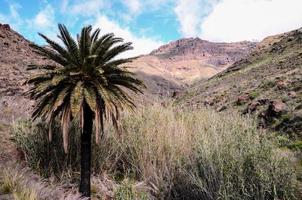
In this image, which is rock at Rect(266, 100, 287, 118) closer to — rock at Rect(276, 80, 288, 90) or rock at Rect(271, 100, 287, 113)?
rock at Rect(271, 100, 287, 113)

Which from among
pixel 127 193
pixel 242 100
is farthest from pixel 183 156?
pixel 242 100

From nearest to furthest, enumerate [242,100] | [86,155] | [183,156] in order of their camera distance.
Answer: [86,155]
[183,156]
[242,100]

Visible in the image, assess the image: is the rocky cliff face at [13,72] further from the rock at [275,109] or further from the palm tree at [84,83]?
the rock at [275,109]

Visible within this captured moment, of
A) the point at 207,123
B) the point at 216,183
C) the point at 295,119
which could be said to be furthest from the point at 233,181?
the point at 295,119

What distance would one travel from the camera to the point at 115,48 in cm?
1087

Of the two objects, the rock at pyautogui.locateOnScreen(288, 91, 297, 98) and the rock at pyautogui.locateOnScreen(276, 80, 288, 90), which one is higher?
the rock at pyautogui.locateOnScreen(276, 80, 288, 90)

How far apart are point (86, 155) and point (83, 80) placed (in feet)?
6.34

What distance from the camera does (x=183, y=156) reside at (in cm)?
1151

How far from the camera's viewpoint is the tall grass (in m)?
9.19

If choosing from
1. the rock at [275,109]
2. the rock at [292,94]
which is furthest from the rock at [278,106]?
the rock at [292,94]

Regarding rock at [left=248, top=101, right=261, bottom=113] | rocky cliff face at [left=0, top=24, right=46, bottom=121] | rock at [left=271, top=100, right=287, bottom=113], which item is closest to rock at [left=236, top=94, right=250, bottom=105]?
rock at [left=248, top=101, right=261, bottom=113]

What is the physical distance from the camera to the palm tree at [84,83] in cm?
1017

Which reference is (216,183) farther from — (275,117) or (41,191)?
(275,117)

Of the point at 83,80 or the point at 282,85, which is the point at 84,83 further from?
the point at 282,85
